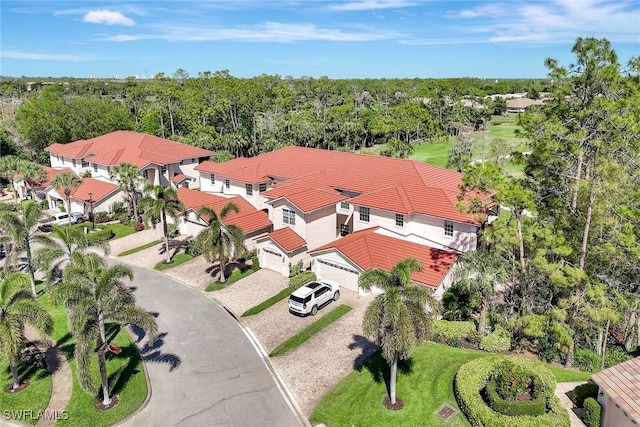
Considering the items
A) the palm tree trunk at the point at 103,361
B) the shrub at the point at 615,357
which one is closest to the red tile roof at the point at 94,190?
the palm tree trunk at the point at 103,361

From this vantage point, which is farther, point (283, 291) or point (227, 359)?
point (283, 291)

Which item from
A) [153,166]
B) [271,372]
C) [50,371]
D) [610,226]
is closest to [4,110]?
[153,166]

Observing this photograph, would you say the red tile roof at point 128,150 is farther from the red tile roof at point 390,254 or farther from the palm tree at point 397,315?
the palm tree at point 397,315

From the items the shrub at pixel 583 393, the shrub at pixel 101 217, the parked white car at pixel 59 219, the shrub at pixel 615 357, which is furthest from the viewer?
the shrub at pixel 101 217

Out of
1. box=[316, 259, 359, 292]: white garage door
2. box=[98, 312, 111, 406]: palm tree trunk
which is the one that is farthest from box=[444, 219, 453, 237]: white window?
box=[98, 312, 111, 406]: palm tree trunk

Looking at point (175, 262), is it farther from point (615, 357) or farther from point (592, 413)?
point (615, 357)

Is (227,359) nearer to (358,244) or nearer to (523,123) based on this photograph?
(358,244)

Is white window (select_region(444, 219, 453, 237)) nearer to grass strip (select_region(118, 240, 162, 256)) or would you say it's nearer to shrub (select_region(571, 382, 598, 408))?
shrub (select_region(571, 382, 598, 408))
